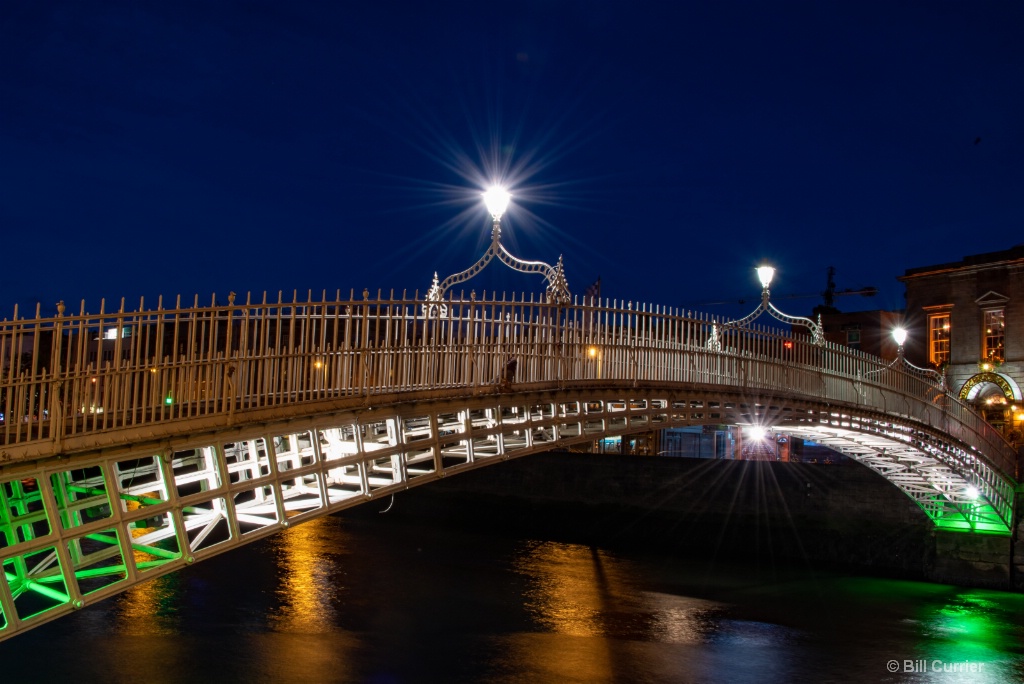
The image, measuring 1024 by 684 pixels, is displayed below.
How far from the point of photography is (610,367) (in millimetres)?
14969

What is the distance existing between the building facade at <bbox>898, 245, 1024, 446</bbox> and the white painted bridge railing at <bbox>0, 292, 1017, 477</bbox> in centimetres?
1646

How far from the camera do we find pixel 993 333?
35406 mm

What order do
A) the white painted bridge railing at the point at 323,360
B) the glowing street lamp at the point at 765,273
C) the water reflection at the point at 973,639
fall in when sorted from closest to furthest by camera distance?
the white painted bridge railing at the point at 323,360
the water reflection at the point at 973,639
the glowing street lamp at the point at 765,273

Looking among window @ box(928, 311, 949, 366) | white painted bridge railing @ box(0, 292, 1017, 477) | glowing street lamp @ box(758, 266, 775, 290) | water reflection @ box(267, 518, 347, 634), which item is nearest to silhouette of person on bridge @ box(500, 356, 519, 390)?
white painted bridge railing @ box(0, 292, 1017, 477)

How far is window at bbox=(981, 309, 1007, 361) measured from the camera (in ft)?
115

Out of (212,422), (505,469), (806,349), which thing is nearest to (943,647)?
(806,349)

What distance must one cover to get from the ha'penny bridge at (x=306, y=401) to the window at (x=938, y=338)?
17521 millimetres

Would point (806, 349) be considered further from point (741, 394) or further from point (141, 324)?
point (141, 324)

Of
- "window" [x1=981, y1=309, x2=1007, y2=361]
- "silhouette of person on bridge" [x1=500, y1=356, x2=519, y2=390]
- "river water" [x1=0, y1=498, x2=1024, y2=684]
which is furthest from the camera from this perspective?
"window" [x1=981, y1=309, x2=1007, y2=361]

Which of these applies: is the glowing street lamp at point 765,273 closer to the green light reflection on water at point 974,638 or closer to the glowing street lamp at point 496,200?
the glowing street lamp at point 496,200

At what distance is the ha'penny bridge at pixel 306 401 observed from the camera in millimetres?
8531

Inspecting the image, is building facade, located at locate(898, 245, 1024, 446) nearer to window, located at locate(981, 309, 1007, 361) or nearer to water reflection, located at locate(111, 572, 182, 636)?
window, located at locate(981, 309, 1007, 361)

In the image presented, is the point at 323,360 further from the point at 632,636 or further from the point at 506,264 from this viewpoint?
the point at 632,636

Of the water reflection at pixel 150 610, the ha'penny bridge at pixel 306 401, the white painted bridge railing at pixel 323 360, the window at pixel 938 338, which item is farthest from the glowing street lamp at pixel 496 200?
the window at pixel 938 338
